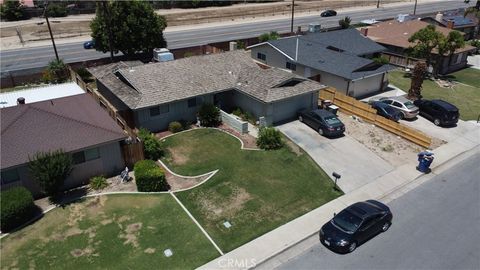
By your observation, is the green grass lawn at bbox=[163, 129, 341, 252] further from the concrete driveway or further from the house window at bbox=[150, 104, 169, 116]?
the house window at bbox=[150, 104, 169, 116]

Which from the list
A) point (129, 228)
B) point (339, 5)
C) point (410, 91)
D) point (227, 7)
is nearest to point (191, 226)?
point (129, 228)

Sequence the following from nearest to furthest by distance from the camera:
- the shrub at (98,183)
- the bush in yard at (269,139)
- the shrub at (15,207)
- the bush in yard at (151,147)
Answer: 1. the shrub at (15,207)
2. the shrub at (98,183)
3. the bush in yard at (151,147)
4. the bush in yard at (269,139)

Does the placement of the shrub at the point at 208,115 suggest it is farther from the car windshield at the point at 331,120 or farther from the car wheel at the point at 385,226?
the car wheel at the point at 385,226

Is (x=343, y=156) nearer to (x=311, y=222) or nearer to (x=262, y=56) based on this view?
(x=311, y=222)

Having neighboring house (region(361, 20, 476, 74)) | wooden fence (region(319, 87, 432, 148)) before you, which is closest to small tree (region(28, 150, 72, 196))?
wooden fence (region(319, 87, 432, 148))

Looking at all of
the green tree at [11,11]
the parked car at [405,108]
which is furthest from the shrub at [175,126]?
the green tree at [11,11]
